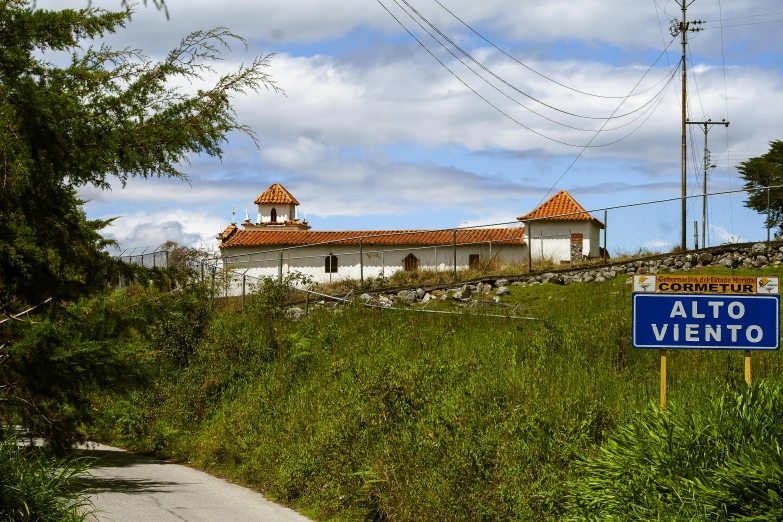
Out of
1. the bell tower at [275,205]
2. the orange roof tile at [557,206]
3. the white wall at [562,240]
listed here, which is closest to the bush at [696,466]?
the white wall at [562,240]

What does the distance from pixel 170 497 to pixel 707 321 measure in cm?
799

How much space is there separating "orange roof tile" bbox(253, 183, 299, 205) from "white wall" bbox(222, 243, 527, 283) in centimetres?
4011

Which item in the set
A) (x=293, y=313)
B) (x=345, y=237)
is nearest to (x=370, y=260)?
(x=345, y=237)

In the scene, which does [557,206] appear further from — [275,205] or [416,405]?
[275,205]

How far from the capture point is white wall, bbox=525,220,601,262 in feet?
104

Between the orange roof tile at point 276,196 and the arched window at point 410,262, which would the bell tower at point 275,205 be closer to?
the orange roof tile at point 276,196

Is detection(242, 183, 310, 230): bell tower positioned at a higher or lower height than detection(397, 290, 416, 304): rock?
higher

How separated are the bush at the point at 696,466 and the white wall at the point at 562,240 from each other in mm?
22991

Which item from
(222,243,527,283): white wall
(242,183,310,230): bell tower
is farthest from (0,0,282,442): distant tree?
(242,183,310,230): bell tower

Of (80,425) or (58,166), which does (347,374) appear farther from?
(58,166)

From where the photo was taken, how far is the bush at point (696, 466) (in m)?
6.23

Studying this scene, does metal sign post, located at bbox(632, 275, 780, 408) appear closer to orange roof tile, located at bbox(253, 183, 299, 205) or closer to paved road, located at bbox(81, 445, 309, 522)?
paved road, located at bbox(81, 445, 309, 522)

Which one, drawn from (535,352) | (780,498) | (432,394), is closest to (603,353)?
(535,352)

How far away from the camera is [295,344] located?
20328 millimetres
